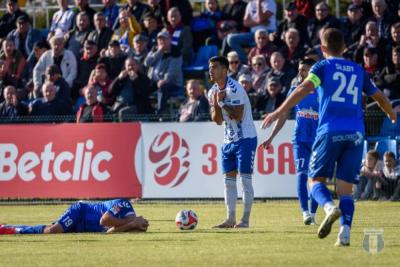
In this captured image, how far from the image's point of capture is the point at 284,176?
70.2 feet

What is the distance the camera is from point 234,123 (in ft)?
49.3

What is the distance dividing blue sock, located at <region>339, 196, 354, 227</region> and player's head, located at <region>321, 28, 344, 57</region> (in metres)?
1.57

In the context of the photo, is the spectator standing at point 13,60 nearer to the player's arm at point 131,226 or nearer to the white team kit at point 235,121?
the white team kit at point 235,121

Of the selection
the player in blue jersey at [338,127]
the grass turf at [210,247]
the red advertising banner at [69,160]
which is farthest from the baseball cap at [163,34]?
the player in blue jersey at [338,127]

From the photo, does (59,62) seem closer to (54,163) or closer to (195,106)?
(54,163)

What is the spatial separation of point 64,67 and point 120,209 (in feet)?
42.0

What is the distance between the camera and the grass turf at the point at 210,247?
9914 millimetres

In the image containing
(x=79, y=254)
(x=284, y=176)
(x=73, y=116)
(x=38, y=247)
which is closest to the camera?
(x=79, y=254)

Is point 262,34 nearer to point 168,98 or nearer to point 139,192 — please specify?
point 168,98

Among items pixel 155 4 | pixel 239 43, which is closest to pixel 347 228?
pixel 239 43

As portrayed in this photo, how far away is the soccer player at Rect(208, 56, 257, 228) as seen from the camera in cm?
1489

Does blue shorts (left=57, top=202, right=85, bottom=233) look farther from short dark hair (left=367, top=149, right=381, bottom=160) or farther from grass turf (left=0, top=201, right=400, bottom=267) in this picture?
short dark hair (left=367, top=149, right=381, bottom=160)

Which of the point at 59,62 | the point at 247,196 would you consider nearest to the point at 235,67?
the point at 59,62

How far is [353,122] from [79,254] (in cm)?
322
